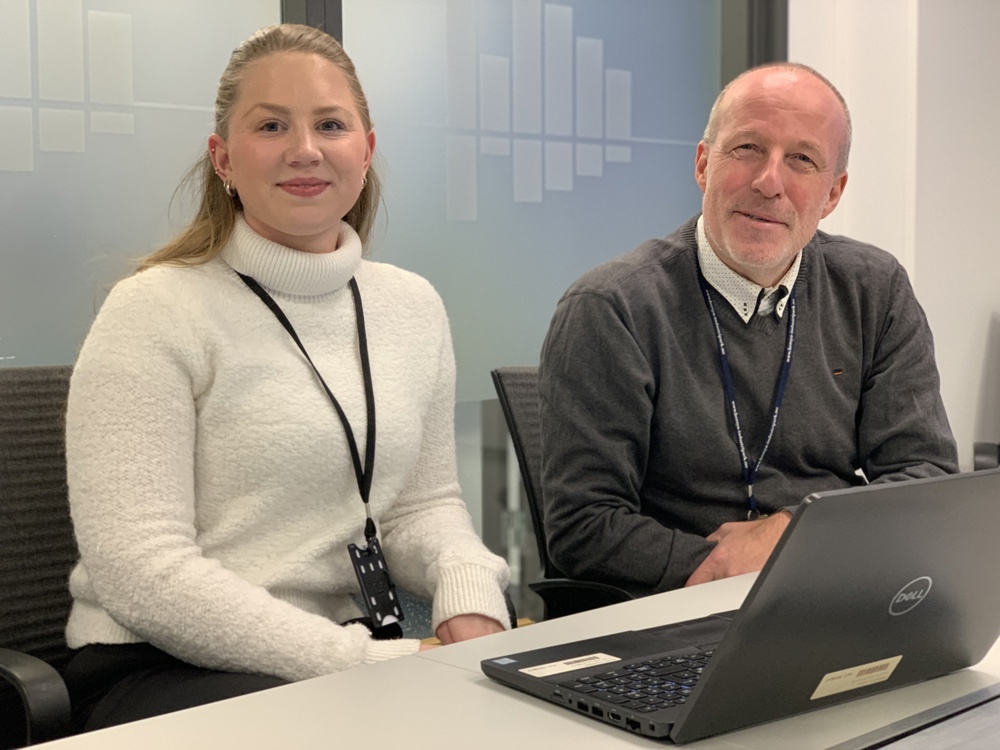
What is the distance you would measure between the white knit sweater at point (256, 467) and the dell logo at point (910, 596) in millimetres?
678

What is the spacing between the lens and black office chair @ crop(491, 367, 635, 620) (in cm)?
185

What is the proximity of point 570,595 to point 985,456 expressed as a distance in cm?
167

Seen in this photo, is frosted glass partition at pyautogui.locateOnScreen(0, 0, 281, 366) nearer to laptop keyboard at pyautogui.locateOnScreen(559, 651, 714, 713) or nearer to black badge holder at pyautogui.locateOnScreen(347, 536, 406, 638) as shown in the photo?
black badge holder at pyautogui.locateOnScreen(347, 536, 406, 638)

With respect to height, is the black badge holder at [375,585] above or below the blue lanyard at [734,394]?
below

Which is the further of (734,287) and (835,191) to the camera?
(835,191)

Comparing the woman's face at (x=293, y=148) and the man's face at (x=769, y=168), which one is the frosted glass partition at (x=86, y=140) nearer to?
the woman's face at (x=293, y=148)

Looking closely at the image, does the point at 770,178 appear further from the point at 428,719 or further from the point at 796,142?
the point at 428,719

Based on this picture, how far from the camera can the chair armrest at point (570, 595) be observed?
1810 millimetres

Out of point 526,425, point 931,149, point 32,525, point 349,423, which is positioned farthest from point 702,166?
point 931,149

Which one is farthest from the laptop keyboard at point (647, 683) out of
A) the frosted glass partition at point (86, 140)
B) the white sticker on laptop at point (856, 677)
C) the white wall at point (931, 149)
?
the white wall at point (931, 149)

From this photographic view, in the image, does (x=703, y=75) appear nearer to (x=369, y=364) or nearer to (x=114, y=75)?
(x=114, y=75)

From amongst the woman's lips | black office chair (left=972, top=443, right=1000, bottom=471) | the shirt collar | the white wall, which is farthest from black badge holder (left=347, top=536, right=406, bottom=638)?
the white wall

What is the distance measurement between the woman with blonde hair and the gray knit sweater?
7.5 inches

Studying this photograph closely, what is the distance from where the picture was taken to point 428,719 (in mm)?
970
